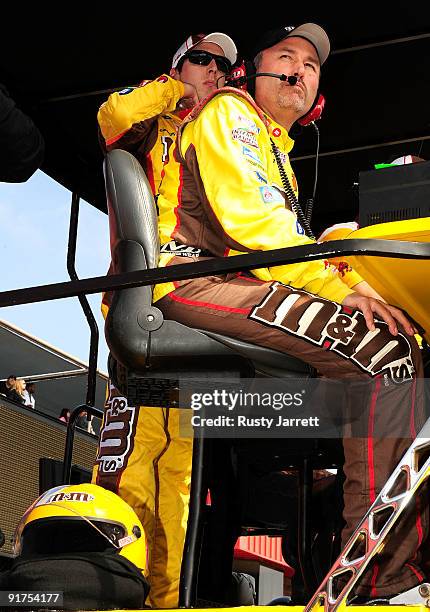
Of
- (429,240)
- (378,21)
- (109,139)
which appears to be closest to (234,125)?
(429,240)

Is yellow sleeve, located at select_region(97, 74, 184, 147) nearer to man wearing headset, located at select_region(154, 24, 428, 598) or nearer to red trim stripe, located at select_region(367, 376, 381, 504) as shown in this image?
man wearing headset, located at select_region(154, 24, 428, 598)

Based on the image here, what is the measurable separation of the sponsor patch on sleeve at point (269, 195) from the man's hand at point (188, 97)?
1025 millimetres

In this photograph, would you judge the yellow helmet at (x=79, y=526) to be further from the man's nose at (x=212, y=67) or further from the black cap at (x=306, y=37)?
the man's nose at (x=212, y=67)

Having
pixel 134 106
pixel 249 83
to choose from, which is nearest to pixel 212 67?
pixel 134 106

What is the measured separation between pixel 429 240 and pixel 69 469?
1.21 meters

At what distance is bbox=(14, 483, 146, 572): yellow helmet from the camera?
1.74 metres

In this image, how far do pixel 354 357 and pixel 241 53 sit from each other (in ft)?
5.18

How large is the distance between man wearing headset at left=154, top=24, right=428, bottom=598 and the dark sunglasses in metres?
0.71

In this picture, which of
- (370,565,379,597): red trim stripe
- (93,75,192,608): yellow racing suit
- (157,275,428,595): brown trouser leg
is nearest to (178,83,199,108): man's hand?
(93,75,192,608): yellow racing suit

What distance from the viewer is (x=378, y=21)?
9.12 ft

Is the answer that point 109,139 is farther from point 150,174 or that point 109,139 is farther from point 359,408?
point 359,408

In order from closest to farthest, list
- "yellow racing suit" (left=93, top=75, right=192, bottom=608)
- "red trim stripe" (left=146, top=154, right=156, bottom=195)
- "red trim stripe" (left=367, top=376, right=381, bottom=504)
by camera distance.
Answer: "red trim stripe" (left=367, top=376, right=381, bottom=504) < "yellow racing suit" (left=93, top=75, right=192, bottom=608) < "red trim stripe" (left=146, top=154, right=156, bottom=195)

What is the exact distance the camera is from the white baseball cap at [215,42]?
278cm

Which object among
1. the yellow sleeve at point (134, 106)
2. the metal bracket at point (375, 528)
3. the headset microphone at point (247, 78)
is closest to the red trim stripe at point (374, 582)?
the metal bracket at point (375, 528)
